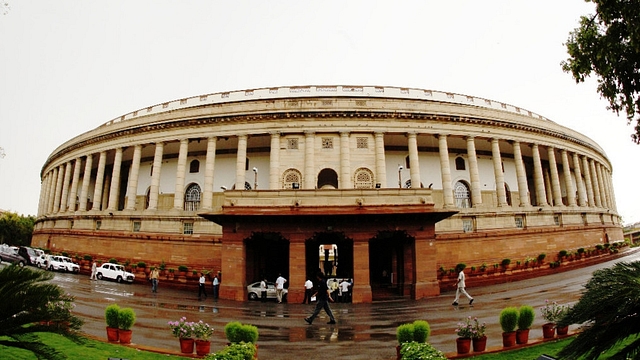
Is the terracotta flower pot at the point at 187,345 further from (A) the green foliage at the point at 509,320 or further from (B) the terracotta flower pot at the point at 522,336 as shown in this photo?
(B) the terracotta flower pot at the point at 522,336

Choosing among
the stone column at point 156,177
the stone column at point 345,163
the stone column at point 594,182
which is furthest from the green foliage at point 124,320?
the stone column at point 594,182

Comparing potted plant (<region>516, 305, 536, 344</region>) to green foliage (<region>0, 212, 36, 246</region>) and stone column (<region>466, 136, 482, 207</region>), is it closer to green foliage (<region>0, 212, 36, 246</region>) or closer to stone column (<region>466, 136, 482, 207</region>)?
stone column (<region>466, 136, 482, 207</region>)

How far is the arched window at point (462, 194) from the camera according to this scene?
3797 centimetres

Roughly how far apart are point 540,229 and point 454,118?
480 inches

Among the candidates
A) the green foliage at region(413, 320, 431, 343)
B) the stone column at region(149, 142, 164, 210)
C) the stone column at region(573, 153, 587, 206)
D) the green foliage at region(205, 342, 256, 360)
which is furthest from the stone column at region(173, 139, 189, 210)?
the stone column at region(573, 153, 587, 206)

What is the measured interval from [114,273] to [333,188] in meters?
17.5

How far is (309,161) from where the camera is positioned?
33594mm

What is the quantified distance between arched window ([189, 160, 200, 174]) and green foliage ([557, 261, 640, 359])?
3891cm

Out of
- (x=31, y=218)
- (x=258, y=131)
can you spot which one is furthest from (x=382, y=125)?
(x=31, y=218)

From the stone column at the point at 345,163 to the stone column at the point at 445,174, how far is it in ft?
27.6

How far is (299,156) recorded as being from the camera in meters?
34.4

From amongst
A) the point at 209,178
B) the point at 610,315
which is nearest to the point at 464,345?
the point at 610,315

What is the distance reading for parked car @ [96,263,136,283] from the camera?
Answer: 28312 mm

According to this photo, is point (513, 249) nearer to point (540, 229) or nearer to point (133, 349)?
point (540, 229)
